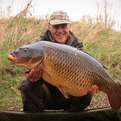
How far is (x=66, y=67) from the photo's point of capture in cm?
323

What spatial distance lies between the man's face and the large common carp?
38cm

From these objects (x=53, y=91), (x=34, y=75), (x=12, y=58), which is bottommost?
(x=53, y=91)

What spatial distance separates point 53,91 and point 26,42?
204cm

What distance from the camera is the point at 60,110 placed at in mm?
3832

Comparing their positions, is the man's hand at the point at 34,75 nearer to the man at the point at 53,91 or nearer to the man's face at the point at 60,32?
the man at the point at 53,91

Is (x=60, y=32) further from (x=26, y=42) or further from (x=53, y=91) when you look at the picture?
(x=26, y=42)

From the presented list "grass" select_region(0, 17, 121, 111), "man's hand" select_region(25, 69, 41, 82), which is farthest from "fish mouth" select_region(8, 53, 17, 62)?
"grass" select_region(0, 17, 121, 111)

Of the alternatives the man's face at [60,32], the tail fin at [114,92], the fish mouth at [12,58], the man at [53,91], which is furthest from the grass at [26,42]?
the fish mouth at [12,58]

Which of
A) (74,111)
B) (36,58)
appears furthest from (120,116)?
(36,58)

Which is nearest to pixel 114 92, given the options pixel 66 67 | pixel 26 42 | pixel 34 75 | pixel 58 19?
pixel 66 67

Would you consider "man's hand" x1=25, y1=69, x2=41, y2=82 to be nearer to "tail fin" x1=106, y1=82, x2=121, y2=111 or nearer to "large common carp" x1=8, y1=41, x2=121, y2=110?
"large common carp" x1=8, y1=41, x2=121, y2=110

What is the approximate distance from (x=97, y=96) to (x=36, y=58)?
190 centimetres

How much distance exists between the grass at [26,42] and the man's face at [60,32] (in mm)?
967

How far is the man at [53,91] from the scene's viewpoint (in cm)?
369
